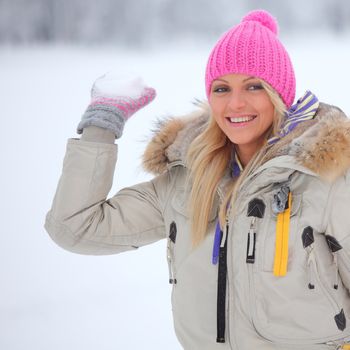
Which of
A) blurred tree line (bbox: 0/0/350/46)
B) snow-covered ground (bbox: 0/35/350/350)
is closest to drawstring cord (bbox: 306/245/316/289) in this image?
snow-covered ground (bbox: 0/35/350/350)

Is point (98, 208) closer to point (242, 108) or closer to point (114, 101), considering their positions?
point (114, 101)

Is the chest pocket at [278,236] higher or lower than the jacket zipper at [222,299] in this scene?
higher

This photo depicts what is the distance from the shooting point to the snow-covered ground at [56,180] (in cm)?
219

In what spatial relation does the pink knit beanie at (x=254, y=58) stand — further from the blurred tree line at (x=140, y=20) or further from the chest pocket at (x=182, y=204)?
the blurred tree line at (x=140, y=20)

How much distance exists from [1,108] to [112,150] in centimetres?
310

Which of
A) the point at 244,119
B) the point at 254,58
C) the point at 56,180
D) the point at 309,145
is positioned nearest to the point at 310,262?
the point at 309,145

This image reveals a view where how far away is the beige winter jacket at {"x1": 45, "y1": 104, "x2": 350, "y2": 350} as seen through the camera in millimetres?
1061

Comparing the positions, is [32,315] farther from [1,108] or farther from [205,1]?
[205,1]

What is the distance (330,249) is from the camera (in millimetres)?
1080

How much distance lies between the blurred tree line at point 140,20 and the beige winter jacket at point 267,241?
11.0 feet

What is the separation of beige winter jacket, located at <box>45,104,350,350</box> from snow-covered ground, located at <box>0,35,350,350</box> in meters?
0.20

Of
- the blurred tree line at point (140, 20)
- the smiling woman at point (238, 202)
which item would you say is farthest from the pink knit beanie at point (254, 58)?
the blurred tree line at point (140, 20)

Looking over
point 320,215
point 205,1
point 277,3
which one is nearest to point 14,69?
point 205,1

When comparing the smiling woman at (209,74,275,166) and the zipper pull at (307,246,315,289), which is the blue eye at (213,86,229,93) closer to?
the smiling woman at (209,74,275,166)
